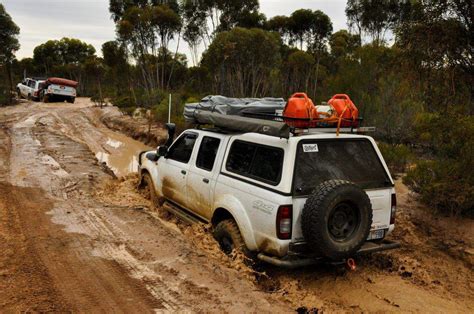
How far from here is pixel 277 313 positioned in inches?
159

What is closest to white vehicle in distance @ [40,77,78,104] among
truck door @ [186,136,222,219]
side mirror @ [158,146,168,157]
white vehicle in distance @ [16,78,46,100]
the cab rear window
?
white vehicle in distance @ [16,78,46,100]

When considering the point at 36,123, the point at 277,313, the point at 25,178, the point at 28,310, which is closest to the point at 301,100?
the point at 277,313

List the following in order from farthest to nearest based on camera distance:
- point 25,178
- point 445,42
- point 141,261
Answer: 1. point 25,178
2. point 445,42
3. point 141,261

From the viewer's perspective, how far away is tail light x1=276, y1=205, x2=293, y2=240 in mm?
4594

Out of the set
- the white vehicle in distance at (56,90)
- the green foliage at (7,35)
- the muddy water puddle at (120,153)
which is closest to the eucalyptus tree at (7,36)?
the green foliage at (7,35)

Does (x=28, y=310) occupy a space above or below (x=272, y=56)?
below

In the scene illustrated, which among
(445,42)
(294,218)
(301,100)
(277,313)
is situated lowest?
(277,313)

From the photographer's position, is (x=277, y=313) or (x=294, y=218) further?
(x=294, y=218)

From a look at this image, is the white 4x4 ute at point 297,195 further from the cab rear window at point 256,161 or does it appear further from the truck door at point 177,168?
the truck door at point 177,168

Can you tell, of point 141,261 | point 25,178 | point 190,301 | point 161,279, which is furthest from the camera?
point 25,178

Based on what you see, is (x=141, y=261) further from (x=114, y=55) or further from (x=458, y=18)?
(x=114, y=55)

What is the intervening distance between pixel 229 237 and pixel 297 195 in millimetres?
1142

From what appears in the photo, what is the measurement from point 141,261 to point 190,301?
1092 mm

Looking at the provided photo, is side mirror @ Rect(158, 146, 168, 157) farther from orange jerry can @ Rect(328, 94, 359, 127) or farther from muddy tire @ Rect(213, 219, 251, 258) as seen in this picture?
orange jerry can @ Rect(328, 94, 359, 127)
